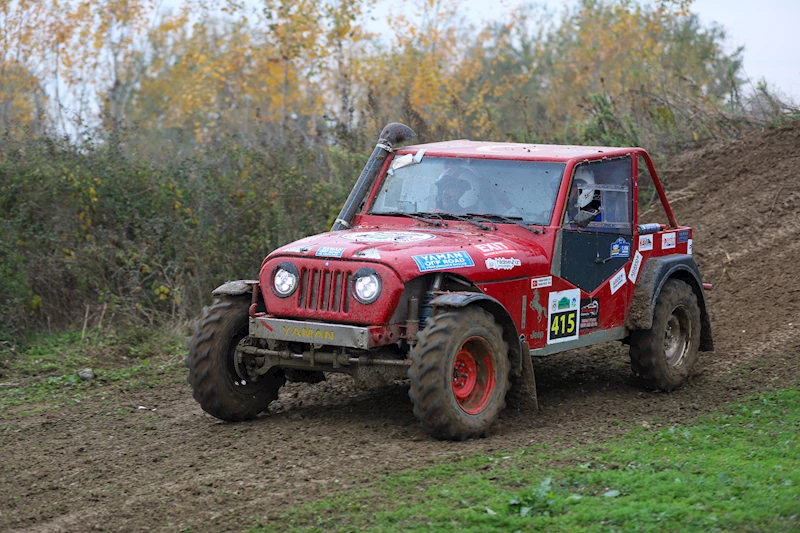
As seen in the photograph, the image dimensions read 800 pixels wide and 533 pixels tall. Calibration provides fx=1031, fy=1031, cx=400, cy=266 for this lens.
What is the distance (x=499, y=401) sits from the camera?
23.6 feet

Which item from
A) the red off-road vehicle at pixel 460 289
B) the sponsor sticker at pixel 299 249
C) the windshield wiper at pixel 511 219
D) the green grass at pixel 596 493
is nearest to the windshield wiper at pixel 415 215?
the red off-road vehicle at pixel 460 289

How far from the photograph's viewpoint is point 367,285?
6.93m

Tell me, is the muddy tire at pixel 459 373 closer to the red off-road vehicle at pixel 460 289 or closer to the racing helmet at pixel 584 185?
the red off-road vehicle at pixel 460 289

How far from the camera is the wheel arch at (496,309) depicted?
22.3 ft

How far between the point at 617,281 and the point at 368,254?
249 cm

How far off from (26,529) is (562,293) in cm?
425

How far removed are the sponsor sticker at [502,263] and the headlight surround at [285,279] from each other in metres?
1.36

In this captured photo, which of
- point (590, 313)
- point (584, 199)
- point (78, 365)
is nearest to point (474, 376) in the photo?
point (590, 313)

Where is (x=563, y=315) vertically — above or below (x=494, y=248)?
A: below

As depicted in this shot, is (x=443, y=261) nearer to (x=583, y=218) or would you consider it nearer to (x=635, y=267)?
(x=583, y=218)

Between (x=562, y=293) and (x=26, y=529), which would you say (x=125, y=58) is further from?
(x=26, y=529)

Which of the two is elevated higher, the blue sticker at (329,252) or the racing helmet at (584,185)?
the racing helmet at (584,185)

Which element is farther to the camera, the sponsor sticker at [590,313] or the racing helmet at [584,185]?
the sponsor sticker at [590,313]

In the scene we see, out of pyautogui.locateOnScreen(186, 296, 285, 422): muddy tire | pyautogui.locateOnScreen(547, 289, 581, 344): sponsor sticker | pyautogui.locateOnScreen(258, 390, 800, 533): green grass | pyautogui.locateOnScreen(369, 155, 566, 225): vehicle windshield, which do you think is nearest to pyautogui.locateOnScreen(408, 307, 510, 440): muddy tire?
pyautogui.locateOnScreen(258, 390, 800, 533): green grass
